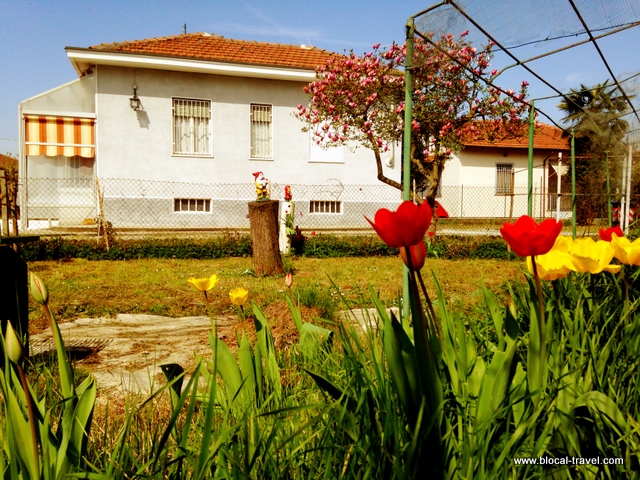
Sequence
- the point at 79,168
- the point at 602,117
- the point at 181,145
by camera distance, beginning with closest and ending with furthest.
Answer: the point at 602,117
the point at 79,168
the point at 181,145

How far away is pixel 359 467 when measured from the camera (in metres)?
1.23

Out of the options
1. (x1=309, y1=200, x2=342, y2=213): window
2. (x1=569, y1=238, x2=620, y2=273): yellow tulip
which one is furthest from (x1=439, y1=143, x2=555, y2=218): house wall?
(x1=569, y1=238, x2=620, y2=273): yellow tulip

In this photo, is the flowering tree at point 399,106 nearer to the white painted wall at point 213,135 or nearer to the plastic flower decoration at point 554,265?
the white painted wall at point 213,135

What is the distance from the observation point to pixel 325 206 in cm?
1619

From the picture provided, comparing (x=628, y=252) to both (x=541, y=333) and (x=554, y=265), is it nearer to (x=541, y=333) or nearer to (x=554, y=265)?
(x=554, y=265)

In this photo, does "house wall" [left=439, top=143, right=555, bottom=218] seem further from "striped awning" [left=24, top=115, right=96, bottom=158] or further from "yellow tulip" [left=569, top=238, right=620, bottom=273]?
"yellow tulip" [left=569, top=238, right=620, bottom=273]

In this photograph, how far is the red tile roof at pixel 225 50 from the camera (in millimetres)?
14914

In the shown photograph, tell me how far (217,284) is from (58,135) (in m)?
9.73

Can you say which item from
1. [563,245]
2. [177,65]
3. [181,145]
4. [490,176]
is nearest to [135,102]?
[177,65]

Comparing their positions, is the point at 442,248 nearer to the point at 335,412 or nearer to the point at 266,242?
the point at 266,242

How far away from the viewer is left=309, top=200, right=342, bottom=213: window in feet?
52.6

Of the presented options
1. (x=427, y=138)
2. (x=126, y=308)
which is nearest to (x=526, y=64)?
(x=126, y=308)

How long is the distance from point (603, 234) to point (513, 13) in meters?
3.09

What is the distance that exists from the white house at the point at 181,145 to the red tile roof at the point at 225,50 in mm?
59
